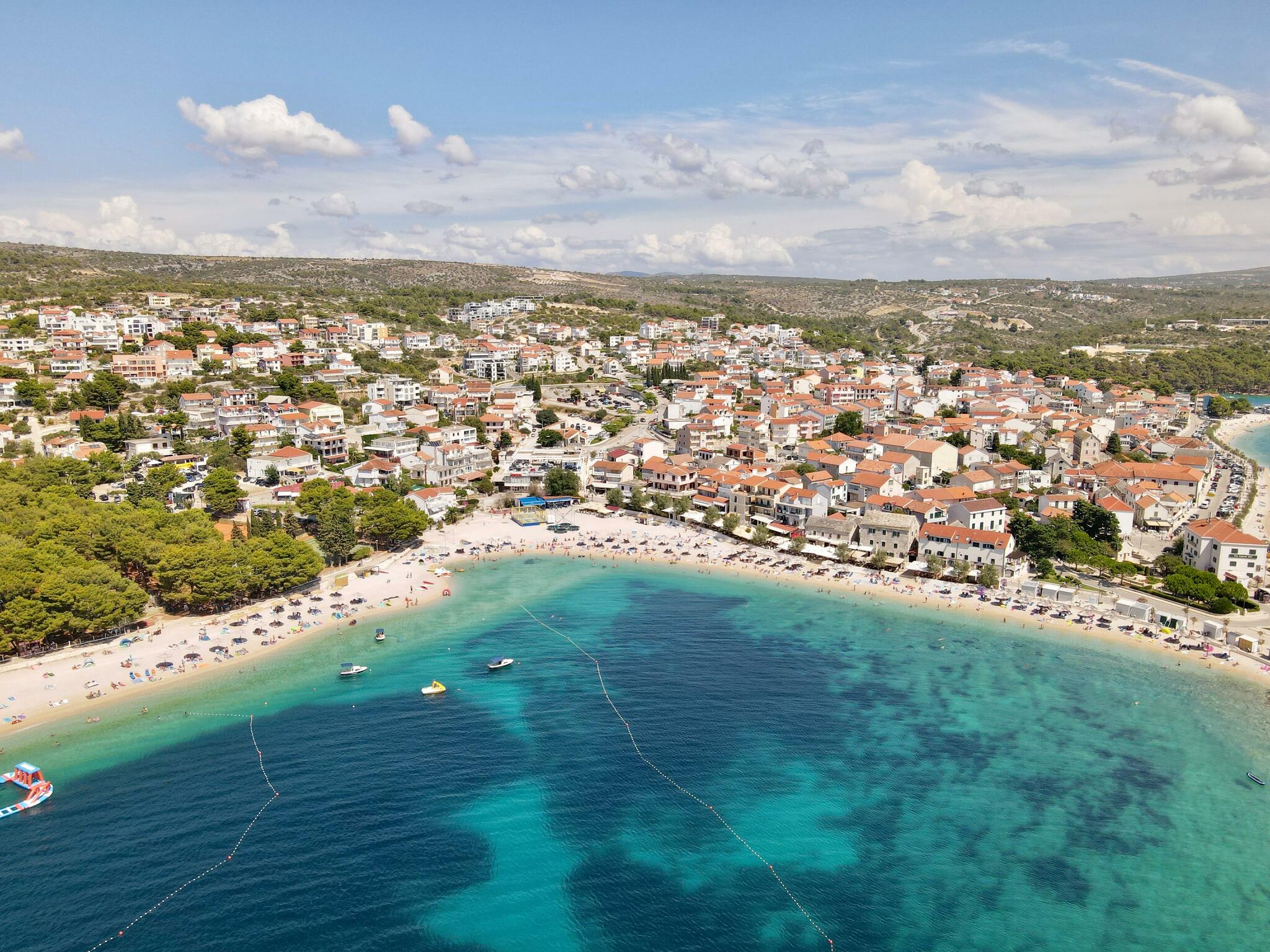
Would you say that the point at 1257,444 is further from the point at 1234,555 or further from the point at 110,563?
the point at 110,563

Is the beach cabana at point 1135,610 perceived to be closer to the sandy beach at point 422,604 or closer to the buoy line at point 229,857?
the sandy beach at point 422,604

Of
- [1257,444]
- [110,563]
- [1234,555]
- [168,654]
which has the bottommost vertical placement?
[168,654]

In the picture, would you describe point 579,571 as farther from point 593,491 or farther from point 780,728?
point 780,728

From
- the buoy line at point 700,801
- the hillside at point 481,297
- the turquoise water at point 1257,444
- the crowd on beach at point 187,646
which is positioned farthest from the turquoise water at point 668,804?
the hillside at point 481,297

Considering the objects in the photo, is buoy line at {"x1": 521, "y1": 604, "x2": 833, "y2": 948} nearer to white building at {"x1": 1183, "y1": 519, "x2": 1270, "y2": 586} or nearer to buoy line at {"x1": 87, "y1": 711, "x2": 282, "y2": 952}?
buoy line at {"x1": 87, "y1": 711, "x2": 282, "y2": 952}

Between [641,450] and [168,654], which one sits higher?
[641,450]

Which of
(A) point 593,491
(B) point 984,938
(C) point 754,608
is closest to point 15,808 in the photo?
(B) point 984,938

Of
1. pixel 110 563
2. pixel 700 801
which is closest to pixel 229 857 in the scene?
pixel 700 801
